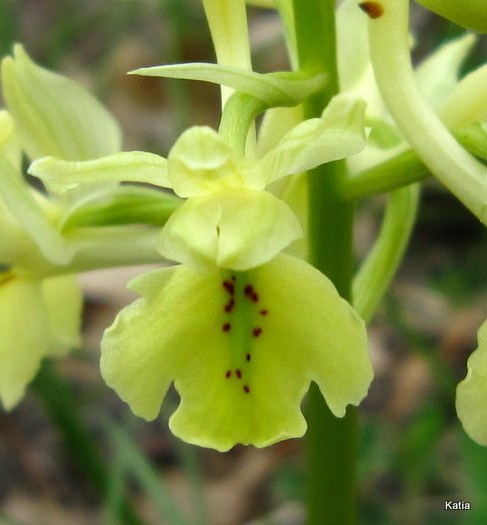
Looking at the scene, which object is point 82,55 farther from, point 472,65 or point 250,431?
point 250,431

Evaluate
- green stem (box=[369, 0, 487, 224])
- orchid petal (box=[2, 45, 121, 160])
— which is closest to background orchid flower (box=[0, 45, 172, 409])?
orchid petal (box=[2, 45, 121, 160])

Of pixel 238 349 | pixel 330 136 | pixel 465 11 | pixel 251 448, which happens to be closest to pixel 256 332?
pixel 238 349

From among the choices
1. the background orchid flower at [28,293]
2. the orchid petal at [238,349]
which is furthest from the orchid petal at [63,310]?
the orchid petal at [238,349]

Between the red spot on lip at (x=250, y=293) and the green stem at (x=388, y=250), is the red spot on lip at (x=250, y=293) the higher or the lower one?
the higher one

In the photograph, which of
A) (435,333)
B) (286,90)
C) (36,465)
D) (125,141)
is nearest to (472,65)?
(435,333)

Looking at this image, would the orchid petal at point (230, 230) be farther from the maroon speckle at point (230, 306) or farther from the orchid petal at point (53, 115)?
the orchid petal at point (53, 115)

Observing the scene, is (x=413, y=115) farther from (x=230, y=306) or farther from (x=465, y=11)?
(x=230, y=306)

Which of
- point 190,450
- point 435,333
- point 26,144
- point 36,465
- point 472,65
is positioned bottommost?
point 36,465
